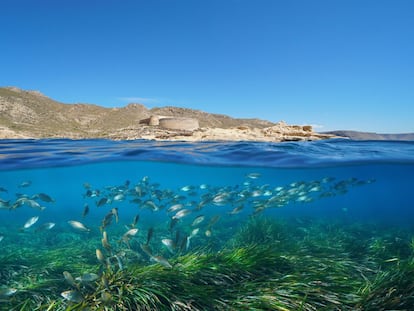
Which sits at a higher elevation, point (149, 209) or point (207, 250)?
point (149, 209)

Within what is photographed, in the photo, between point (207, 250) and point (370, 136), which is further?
point (370, 136)

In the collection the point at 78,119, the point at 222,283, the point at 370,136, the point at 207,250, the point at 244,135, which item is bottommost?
the point at 207,250

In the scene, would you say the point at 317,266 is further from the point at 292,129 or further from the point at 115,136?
the point at 115,136

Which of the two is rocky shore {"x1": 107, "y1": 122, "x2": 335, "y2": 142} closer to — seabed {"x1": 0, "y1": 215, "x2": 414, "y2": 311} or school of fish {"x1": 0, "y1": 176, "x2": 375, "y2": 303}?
school of fish {"x1": 0, "y1": 176, "x2": 375, "y2": 303}

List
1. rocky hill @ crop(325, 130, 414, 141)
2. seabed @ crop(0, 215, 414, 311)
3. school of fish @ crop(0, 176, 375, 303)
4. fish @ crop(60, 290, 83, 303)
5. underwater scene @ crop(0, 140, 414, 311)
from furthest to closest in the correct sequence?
rocky hill @ crop(325, 130, 414, 141) → underwater scene @ crop(0, 140, 414, 311) → seabed @ crop(0, 215, 414, 311) → school of fish @ crop(0, 176, 375, 303) → fish @ crop(60, 290, 83, 303)

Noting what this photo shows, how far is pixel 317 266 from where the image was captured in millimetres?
5863

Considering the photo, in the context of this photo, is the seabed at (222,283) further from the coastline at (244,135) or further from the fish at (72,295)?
the coastline at (244,135)

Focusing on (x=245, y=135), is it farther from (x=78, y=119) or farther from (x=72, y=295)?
(x=78, y=119)

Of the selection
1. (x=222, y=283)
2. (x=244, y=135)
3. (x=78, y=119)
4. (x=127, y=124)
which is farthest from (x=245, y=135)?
(x=78, y=119)

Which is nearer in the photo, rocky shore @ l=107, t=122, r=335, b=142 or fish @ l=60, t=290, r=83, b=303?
fish @ l=60, t=290, r=83, b=303

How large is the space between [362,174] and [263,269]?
15496 millimetres

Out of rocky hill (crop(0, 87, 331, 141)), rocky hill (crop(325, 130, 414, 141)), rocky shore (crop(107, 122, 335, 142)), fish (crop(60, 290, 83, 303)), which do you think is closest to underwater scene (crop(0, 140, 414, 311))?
fish (crop(60, 290, 83, 303))

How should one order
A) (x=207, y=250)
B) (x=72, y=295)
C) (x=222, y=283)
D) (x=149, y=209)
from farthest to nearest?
(x=149, y=209) < (x=207, y=250) < (x=222, y=283) < (x=72, y=295)

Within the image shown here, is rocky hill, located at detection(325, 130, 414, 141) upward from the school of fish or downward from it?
upward
